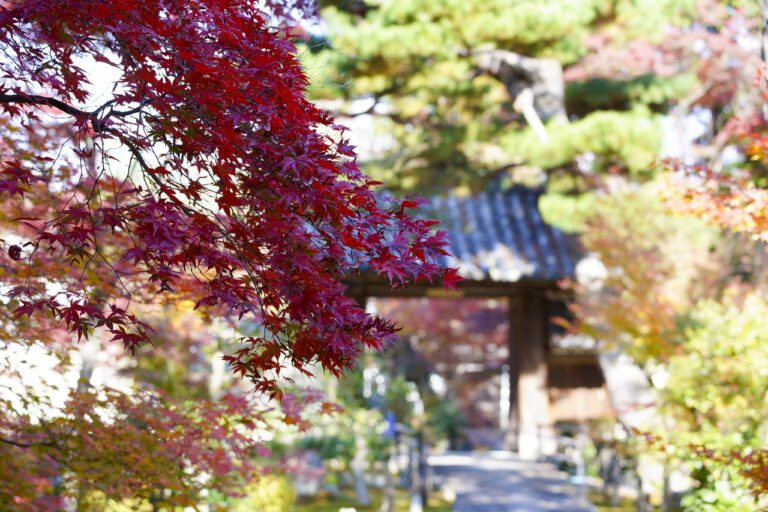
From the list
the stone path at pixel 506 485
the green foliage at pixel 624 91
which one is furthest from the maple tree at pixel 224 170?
the green foliage at pixel 624 91

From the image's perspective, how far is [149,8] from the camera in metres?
2.86

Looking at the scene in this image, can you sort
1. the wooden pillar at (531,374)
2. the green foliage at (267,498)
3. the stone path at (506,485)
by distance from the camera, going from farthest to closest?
1. the wooden pillar at (531,374)
2. the stone path at (506,485)
3. the green foliage at (267,498)

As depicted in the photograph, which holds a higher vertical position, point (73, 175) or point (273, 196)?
point (73, 175)

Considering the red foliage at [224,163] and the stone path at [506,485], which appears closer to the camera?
the red foliage at [224,163]

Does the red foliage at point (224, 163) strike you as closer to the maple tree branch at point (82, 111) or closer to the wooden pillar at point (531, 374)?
the maple tree branch at point (82, 111)

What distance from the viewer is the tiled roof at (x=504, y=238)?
12.3 m

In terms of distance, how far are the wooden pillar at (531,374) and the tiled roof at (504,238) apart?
3.71 ft

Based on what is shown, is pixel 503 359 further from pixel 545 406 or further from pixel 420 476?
pixel 420 476

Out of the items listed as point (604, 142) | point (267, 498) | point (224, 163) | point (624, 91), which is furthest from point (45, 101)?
point (624, 91)

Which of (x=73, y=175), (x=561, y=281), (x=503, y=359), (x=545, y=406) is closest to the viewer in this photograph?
(x=73, y=175)

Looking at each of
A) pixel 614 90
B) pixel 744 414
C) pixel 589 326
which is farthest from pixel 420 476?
pixel 614 90

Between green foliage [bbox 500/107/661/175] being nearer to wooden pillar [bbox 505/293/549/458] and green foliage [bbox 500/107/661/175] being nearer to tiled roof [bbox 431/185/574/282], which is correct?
tiled roof [bbox 431/185/574/282]

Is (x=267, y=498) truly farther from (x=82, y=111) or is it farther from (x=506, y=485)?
(x=82, y=111)

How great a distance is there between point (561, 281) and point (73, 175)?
7944mm
